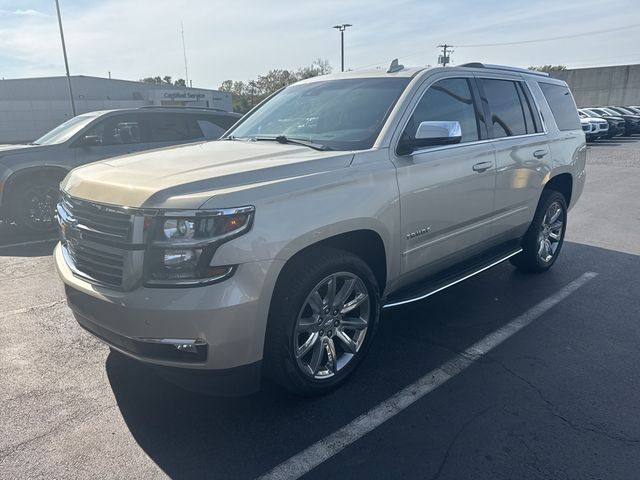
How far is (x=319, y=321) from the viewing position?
3.13 meters

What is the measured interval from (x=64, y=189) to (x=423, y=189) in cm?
242

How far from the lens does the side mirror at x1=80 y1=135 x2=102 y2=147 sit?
25.1 feet

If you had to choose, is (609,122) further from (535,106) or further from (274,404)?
(274,404)

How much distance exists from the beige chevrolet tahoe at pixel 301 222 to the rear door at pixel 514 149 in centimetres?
2

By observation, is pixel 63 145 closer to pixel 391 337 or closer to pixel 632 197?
pixel 391 337

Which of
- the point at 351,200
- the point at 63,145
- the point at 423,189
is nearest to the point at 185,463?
the point at 351,200

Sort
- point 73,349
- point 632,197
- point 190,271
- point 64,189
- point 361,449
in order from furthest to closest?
point 632,197
point 73,349
point 64,189
point 361,449
point 190,271

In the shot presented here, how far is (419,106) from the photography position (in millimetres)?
3705

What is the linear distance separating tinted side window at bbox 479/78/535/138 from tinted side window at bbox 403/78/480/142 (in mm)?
300

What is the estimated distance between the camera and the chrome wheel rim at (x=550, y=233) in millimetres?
5348

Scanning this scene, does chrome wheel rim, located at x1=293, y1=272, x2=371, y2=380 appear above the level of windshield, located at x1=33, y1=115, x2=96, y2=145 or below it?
below

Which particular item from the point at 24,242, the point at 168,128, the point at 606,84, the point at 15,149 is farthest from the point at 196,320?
the point at 606,84

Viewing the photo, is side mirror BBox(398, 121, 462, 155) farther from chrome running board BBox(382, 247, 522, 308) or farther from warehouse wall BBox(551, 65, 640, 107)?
warehouse wall BBox(551, 65, 640, 107)

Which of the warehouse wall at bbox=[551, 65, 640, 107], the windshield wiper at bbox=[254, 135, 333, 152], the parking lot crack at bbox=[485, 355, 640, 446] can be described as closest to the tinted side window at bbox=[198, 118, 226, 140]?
the windshield wiper at bbox=[254, 135, 333, 152]
